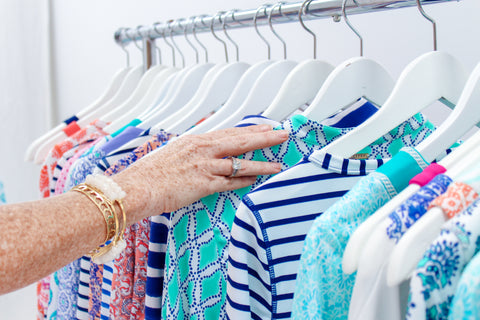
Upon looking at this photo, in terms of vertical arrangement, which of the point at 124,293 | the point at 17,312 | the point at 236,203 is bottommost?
the point at 17,312

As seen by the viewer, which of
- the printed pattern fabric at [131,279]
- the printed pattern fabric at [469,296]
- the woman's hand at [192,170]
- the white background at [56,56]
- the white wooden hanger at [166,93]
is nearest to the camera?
the printed pattern fabric at [469,296]

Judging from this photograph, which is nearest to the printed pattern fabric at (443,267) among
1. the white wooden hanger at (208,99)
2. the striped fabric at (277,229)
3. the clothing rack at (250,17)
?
the striped fabric at (277,229)

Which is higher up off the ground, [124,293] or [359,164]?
[359,164]

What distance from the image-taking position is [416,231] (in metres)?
0.34

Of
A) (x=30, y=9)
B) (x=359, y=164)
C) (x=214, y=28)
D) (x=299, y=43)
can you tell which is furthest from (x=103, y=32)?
(x=359, y=164)

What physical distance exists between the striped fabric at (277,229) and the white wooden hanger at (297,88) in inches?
5.9

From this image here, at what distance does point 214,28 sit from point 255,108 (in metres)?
0.26

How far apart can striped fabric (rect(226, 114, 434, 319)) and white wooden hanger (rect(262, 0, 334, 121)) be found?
15 centimetres

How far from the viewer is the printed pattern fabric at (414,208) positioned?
35 cm

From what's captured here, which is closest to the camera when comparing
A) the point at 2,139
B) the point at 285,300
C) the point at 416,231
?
the point at 416,231

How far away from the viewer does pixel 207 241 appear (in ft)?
2.19

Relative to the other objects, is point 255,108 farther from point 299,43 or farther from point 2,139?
point 2,139

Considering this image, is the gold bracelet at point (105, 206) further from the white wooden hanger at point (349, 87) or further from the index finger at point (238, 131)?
the white wooden hanger at point (349, 87)

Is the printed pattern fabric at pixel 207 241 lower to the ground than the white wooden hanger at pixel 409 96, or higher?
lower
